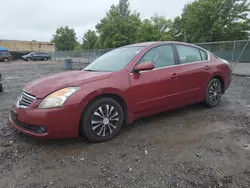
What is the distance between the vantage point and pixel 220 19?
107 ft

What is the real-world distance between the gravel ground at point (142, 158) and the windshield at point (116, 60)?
1.10 m

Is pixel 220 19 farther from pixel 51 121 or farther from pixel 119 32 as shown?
pixel 51 121

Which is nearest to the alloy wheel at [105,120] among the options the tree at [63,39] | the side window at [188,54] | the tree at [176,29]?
the side window at [188,54]

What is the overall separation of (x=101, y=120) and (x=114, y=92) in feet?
1.51

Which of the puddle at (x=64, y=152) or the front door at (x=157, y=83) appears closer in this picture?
the puddle at (x=64, y=152)

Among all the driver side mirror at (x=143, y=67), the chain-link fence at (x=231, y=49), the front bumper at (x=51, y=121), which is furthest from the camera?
the chain-link fence at (x=231, y=49)

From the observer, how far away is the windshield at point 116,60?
3568mm

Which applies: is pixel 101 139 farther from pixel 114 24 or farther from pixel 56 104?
pixel 114 24

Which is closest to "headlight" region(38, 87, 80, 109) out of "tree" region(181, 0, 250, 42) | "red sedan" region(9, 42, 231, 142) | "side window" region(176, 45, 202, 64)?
"red sedan" region(9, 42, 231, 142)

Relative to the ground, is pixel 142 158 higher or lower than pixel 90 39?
lower

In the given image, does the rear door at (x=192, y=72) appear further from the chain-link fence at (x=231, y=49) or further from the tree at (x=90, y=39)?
the tree at (x=90, y=39)

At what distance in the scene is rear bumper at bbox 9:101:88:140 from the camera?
2.75 meters

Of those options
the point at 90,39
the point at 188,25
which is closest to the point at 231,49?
the point at 188,25

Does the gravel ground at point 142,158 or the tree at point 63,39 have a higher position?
the tree at point 63,39
